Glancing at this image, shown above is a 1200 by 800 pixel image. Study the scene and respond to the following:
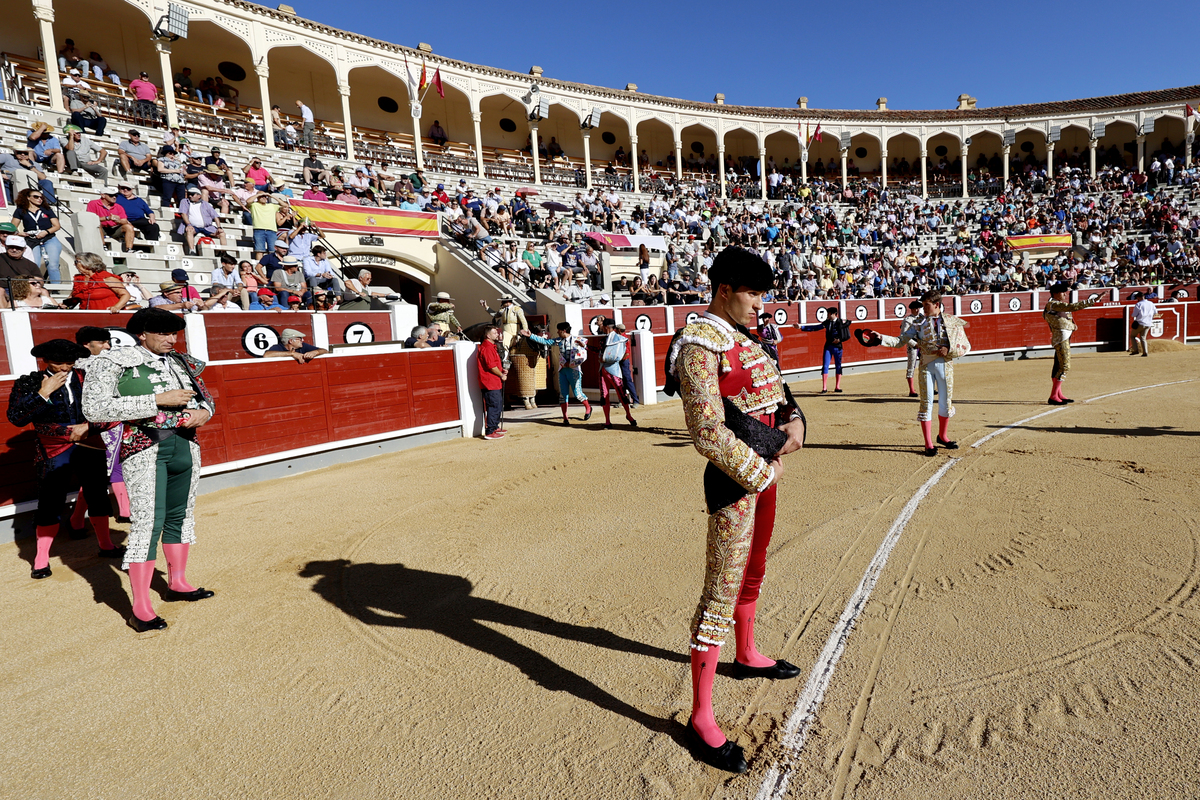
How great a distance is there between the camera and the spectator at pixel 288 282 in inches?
380

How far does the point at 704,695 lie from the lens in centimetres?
205

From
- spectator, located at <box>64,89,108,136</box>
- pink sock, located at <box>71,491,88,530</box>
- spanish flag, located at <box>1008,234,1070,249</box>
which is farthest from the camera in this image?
spanish flag, located at <box>1008,234,1070,249</box>

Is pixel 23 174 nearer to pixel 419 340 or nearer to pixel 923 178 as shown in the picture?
pixel 419 340

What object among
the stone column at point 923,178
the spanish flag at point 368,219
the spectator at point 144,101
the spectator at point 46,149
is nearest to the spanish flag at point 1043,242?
the stone column at point 923,178

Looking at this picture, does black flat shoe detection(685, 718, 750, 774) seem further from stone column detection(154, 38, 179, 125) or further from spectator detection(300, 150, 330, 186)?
stone column detection(154, 38, 179, 125)

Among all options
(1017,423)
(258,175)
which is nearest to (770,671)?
(1017,423)

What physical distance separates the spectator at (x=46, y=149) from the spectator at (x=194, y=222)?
6.49ft

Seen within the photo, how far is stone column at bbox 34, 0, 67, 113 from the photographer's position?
1494 centimetres

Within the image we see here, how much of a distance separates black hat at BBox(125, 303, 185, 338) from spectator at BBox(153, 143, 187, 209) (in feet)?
31.0

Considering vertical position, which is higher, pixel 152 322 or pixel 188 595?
pixel 152 322

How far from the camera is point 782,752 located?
2.03 meters

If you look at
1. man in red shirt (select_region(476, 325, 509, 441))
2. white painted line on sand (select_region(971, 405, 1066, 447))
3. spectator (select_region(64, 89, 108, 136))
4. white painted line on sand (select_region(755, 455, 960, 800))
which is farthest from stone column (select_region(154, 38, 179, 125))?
white painted line on sand (select_region(755, 455, 960, 800))

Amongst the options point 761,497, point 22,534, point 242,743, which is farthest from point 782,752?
point 22,534

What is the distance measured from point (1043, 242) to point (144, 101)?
31.7 meters
